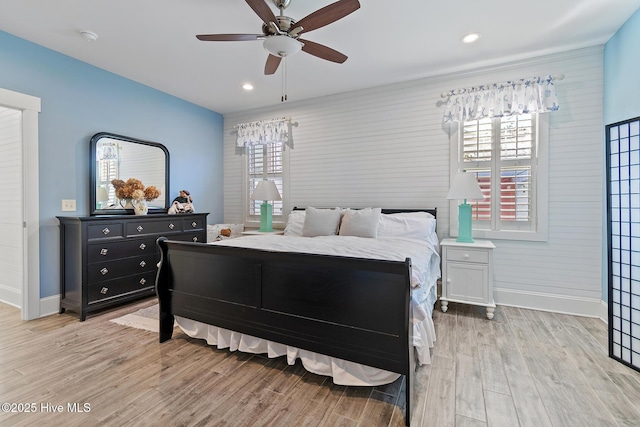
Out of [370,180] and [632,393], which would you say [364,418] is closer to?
[632,393]

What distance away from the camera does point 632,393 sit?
5.90 ft

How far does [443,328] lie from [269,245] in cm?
185

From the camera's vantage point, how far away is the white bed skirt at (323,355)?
1765mm

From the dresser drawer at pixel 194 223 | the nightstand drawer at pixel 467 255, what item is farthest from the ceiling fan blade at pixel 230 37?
the nightstand drawer at pixel 467 255

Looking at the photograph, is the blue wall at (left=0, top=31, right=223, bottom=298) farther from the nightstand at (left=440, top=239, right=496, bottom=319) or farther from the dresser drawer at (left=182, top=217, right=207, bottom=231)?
the nightstand at (left=440, top=239, right=496, bottom=319)

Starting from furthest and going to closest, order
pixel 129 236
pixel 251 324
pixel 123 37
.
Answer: pixel 129 236 < pixel 123 37 < pixel 251 324

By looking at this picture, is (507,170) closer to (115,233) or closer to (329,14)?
(329,14)

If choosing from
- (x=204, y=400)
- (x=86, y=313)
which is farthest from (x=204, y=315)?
(x=86, y=313)

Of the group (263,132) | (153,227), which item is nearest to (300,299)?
(153,227)

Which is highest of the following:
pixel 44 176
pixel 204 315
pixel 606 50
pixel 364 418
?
pixel 606 50

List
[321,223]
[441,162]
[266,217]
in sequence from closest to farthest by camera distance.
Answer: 1. [321,223]
2. [441,162]
3. [266,217]

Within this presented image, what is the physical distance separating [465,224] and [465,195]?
0.35 meters

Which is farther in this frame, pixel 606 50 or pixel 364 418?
pixel 606 50

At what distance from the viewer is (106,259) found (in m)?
3.13
